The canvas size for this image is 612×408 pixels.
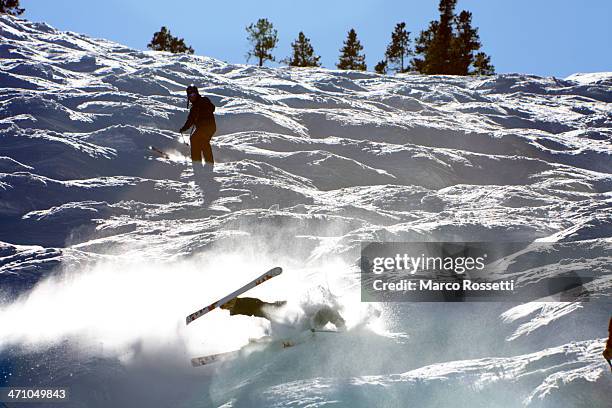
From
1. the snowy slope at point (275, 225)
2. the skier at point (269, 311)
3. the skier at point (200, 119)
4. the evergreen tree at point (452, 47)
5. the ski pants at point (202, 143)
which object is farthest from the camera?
the evergreen tree at point (452, 47)

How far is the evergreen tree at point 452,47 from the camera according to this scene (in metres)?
67.8

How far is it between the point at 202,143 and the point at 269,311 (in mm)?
10591

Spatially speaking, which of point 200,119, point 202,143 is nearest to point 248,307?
point 200,119

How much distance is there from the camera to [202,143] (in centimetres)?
2008

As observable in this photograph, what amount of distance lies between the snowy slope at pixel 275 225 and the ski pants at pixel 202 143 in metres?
0.45

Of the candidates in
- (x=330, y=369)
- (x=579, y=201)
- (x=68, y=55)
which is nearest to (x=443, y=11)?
(x=68, y=55)

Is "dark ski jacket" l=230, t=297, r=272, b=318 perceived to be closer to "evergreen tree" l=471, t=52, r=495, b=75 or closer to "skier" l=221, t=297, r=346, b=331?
"skier" l=221, t=297, r=346, b=331

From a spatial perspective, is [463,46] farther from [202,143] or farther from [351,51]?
[202,143]

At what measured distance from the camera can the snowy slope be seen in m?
9.27

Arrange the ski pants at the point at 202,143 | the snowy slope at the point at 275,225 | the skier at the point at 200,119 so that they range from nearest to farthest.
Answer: the snowy slope at the point at 275,225 < the skier at the point at 200,119 < the ski pants at the point at 202,143

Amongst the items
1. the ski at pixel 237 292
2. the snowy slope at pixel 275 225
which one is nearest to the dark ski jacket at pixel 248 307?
the ski at pixel 237 292

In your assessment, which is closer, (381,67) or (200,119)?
(200,119)

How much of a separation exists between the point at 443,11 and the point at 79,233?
210 ft

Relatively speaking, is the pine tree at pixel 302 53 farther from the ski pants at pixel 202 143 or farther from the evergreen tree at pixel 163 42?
the ski pants at pixel 202 143
